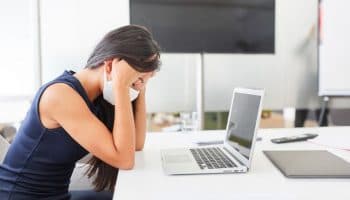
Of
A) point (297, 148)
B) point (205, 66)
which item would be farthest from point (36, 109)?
point (205, 66)

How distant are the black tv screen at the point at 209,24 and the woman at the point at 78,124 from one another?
1460 millimetres

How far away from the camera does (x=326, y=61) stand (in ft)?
8.89

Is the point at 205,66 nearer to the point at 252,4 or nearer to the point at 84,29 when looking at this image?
the point at 252,4

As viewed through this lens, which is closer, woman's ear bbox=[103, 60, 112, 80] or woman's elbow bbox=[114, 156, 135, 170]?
woman's elbow bbox=[114, 156, 135, 170]

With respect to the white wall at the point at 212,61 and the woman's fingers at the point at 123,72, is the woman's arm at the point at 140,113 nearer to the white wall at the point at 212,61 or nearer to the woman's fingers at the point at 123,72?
the woman's fingers at the point at 123,72

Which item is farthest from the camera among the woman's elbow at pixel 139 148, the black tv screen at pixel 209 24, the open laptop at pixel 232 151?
the black tv screen at pixel 209 24

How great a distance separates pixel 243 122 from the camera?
1.04m

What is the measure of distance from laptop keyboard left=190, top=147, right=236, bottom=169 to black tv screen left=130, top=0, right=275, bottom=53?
1.51 meters

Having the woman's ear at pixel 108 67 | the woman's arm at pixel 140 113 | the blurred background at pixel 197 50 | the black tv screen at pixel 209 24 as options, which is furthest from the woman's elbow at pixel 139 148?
the black tv screen at pixel 209 24

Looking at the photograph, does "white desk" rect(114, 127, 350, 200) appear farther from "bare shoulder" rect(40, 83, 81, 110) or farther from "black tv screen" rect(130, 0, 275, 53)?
"black tv screen" rect(130, 0, 275, 53)

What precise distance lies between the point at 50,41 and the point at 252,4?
5.48 ft

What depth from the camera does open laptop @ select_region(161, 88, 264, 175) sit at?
2.94 feet

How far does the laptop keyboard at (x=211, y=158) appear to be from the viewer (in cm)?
92

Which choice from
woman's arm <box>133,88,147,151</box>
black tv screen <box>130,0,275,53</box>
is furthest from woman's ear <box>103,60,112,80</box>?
black tv screen <box>130,0,275,53</box>
